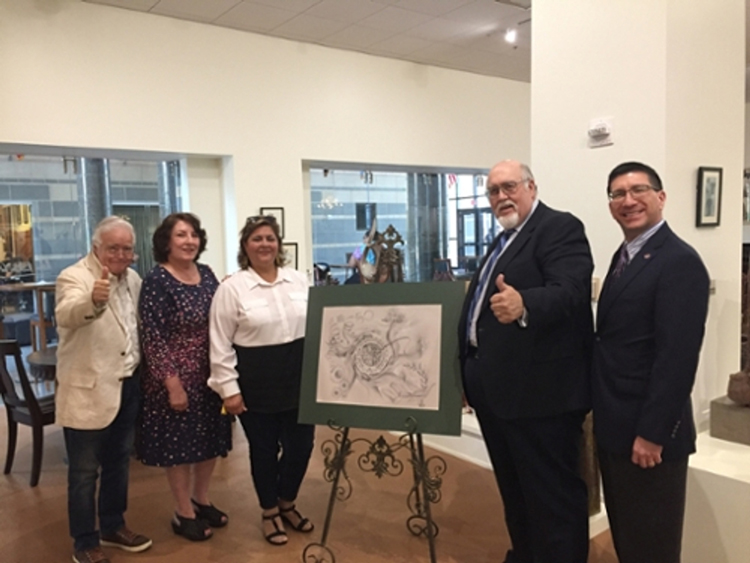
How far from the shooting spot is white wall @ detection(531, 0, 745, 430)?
2674 millimetres

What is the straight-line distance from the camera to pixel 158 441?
2658mm

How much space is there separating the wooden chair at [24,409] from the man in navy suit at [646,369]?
312 centimetres

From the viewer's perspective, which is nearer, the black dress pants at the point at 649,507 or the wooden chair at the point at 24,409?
the black dress pants at the point at 649,507

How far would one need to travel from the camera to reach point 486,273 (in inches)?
85.8

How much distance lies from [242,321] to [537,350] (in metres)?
1.25

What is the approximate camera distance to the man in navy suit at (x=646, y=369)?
5.63 ft

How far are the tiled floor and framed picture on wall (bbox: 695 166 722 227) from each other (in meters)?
1.56

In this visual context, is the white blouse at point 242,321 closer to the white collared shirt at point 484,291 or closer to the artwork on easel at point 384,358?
the artwork on easel at point 384,358

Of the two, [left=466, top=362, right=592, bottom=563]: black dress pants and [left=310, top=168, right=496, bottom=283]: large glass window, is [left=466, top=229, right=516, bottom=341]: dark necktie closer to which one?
[left=466, top=362, right=592, bottom=563]: black dress pants

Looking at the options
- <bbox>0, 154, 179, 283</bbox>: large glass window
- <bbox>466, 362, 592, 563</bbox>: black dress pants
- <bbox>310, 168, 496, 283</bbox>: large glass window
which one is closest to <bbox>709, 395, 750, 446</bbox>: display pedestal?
<bbox>466, 362, 592, 563</bbox>: black dress pants

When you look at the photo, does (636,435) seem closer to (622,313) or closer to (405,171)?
(622,313)

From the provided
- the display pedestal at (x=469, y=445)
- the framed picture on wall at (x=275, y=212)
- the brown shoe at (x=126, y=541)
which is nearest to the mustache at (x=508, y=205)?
the display pedestal at (x=469, y=445)

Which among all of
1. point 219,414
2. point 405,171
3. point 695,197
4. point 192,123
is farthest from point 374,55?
point 219,414

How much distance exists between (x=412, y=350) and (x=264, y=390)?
722 millimetres
